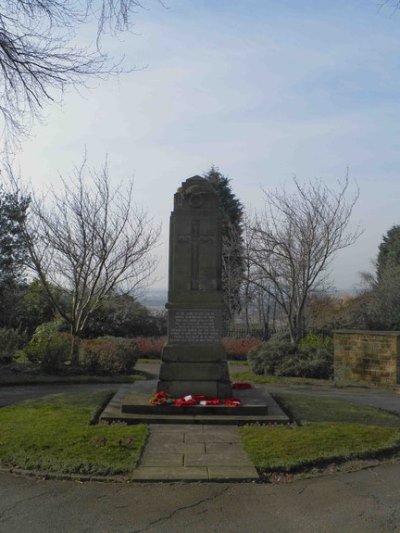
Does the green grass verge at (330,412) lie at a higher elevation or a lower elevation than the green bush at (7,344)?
lower

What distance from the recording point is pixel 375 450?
7453mm

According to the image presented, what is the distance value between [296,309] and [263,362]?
394 centimetres

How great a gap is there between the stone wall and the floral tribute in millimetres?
8952

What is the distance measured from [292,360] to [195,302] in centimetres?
1022

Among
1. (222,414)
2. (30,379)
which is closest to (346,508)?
(222,414)

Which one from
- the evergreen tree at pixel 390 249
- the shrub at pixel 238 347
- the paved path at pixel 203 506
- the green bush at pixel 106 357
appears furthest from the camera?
the evergreen tree at pixel 390 249

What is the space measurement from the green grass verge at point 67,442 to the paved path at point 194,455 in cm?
21

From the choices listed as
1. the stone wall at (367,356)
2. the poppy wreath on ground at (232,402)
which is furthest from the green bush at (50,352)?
the poppy wreath on ground at (232,402)

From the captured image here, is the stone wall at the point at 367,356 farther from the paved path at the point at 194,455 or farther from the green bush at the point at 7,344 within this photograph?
the green bush at the point at 7,344

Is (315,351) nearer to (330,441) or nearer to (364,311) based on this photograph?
(364,311)

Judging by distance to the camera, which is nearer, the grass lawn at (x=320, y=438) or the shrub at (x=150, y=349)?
the grass lawn at (x=320, y=438)

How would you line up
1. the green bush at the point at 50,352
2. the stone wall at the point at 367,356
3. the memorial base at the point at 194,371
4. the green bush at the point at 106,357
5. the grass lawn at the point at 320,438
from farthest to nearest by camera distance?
the green bush at the point at 106,357
the green bush at the point at 50,352
the stone wall at the point at 367,356
the memorial base at the point at 194,371
the grass lawn at the point at 320,438

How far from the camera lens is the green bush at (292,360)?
64.2ft

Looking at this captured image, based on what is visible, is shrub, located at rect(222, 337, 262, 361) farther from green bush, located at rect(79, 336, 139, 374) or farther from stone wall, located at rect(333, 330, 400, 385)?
stone wall, located at rect(333, 330, 400, 385)
